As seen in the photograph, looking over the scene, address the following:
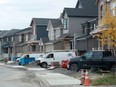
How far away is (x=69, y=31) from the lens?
61.9 meters

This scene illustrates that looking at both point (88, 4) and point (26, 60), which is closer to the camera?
point (26, 60)

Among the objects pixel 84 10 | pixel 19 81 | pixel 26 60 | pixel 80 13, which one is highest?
pixel 84 10

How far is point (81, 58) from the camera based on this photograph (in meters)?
32.9

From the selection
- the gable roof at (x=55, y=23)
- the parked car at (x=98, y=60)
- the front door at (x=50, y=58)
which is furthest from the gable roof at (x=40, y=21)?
the parked car at (x=98, y=60)

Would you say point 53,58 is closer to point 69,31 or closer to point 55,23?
point 69,31

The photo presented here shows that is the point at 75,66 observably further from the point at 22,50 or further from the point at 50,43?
the point at 22,50

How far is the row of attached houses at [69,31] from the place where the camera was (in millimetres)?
50434

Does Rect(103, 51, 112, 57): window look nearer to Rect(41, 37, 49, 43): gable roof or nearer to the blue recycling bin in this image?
the blue recycling bin

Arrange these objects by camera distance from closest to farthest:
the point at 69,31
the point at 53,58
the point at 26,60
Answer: the point at 53,58 → the point at 26,60 → the point at 69,31

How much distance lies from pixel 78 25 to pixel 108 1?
75.3ft

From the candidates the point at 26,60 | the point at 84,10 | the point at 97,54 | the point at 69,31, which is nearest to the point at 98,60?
the point at 97,54

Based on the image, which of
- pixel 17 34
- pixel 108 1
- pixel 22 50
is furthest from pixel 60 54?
pixel 17 34

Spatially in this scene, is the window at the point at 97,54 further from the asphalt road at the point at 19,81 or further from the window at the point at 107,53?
the asphalt road at the point at 19,81

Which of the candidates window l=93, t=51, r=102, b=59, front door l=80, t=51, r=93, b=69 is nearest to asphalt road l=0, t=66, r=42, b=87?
front door l=80, t=51, r=93, b=69
